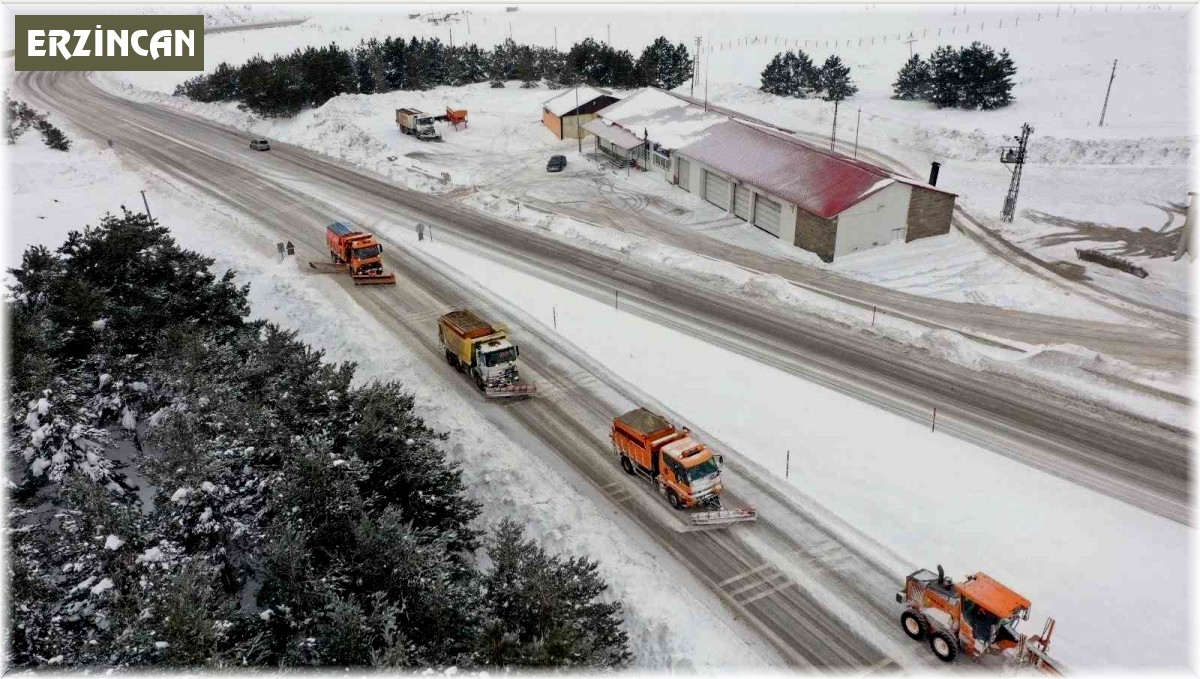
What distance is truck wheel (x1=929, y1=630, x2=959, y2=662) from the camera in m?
18.5

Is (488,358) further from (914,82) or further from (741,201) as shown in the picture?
(914,82)

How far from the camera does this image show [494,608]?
1703cm

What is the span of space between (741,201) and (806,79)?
6057 cm

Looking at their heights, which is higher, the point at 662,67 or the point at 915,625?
the point at 662,67

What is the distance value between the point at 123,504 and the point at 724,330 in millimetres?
27597

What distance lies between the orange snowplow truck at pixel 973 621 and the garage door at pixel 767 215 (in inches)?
1463

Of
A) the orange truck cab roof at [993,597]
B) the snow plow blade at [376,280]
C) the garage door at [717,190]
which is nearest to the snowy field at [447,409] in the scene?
the snow plow blade at [376,280]

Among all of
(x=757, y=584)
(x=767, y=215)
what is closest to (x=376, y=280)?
(x=767, y=215)

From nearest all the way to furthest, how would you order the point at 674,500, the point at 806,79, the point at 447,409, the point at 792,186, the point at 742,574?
the point at 742,574, the point at 674,500, the point at 447,409, the point at 792,186, the point at 806,79

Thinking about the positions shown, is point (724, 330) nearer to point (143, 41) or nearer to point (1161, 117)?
point (143, 41)

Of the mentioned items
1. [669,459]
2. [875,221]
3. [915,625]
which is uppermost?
[875,221]

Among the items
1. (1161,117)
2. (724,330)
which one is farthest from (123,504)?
(1161,117)

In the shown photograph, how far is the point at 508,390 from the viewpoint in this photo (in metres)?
31.5

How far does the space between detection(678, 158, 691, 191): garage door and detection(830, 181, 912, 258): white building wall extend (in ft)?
46.4
